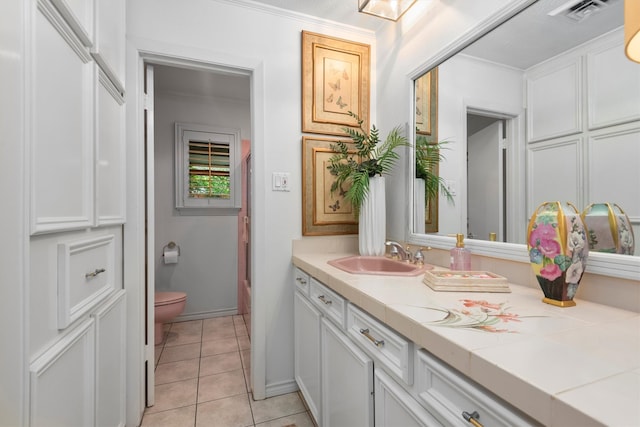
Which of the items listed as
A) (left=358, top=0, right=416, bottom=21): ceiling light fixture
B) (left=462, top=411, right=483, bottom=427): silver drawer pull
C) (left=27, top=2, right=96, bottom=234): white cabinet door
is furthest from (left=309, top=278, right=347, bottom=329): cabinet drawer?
(left=358, top=0, right=416, bottom=21): ceiling light fixture

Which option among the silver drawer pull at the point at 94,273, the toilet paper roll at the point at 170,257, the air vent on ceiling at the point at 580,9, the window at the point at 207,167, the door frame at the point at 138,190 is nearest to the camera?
the air vent on ceiling at the point at 580,9

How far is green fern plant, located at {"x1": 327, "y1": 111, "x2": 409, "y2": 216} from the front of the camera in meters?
1.69

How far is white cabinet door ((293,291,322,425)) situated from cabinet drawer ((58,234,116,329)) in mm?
891

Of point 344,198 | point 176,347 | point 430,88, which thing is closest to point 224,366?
point 176,347

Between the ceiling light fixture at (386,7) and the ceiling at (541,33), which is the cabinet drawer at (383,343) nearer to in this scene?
the ceiling at (541,33)

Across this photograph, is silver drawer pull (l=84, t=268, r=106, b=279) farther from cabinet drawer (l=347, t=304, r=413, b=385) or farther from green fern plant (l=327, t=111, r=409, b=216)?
green fern plant (l=327, t=111, r=409, b=216)

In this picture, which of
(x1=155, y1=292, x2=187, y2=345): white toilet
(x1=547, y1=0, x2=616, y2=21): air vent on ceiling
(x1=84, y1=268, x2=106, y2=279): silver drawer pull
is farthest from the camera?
(x1=155, y1=292, x2=187, y2=345): white toilet

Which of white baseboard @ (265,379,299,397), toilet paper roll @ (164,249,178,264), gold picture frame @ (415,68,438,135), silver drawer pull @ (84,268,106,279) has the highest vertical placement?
gold picture frame @ (415,68,438,135)

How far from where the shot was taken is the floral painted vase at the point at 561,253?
2.55ft

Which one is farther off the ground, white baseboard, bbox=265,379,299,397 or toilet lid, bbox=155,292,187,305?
toilet lid, bbox=155,292,187,305

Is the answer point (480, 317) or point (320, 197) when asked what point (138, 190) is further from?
point (480, 317)

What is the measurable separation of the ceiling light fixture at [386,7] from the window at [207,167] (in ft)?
6.45

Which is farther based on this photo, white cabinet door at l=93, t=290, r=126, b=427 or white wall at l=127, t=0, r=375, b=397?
white wall at l=127, t=0, r=375, b=397

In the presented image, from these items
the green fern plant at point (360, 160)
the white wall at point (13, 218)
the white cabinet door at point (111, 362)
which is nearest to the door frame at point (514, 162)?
the green fern plant at point (360, 160)
